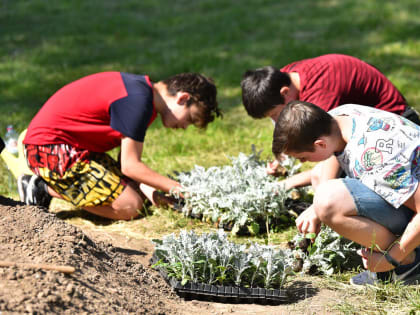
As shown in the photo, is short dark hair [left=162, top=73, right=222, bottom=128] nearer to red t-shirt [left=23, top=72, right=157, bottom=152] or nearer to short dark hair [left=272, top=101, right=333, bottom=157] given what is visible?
red t-shirt [left=23, top=72, right=157, bottom=152]

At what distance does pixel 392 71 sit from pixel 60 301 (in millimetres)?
5640

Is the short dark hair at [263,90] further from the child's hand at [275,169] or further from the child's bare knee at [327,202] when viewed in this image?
the child's bare knee at [327,202]

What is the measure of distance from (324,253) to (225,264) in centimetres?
65

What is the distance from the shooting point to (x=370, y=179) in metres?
2.70

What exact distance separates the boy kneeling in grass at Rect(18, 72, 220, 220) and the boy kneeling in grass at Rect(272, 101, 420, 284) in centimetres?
133

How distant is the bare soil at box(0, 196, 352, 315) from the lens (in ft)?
7.02

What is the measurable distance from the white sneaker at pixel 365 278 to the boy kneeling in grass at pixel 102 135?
1.58m

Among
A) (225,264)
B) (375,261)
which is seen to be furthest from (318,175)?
(225,264)

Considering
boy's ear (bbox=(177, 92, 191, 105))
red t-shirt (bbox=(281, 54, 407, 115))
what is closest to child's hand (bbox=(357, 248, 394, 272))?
red t-shirt (bbox=(281, 54, 407, 115))

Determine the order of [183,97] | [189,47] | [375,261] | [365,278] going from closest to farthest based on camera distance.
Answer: [375,261]
[365,278]
[183,97]
[189,47]

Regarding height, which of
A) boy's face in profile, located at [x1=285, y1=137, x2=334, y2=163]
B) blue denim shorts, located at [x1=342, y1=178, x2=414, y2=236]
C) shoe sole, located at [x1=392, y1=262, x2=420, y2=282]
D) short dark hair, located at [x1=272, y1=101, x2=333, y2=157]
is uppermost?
short dark hair, located at [x1=272, y1=101, x2=333, y2=157]

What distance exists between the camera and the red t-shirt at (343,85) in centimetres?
370

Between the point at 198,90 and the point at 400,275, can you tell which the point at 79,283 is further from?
the point at 198,90

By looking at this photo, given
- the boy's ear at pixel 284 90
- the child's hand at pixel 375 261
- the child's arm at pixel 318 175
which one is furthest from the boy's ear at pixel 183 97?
the child's hand at pixel 375 261
